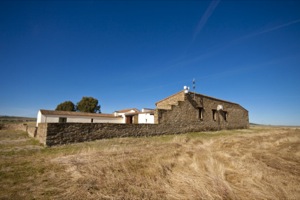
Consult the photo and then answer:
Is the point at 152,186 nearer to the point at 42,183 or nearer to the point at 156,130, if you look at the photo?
the point at 42,183

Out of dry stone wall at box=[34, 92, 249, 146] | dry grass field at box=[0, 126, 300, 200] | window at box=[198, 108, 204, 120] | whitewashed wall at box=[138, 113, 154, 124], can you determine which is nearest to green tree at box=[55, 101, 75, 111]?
whitewashed wall at box=[138, 113, 154, 124]

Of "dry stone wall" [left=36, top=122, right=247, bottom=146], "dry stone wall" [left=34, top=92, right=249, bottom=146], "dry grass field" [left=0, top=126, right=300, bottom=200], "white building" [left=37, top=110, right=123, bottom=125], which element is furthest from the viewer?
"white building" [left=37, top=110, right=123, bottom=125]

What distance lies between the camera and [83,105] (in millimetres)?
38062

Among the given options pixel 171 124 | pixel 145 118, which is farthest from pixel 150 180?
pixel 145 118

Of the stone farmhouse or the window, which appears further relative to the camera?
the window

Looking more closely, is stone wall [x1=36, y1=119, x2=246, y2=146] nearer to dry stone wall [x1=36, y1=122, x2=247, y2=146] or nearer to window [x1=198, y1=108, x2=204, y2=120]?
dry stone wall [x1=36, y1=122, x2=247, y2=146]

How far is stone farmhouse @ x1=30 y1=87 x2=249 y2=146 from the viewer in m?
7.42

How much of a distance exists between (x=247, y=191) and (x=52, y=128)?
25.3 ft

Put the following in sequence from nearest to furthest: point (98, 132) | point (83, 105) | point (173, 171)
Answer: point (173, 171) < point (98, 132) < point (83, 105)

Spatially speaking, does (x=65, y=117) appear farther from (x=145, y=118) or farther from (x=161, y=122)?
(x=161, y=122)

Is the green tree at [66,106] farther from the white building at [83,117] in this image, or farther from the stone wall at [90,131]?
the stone wall at [90,131]

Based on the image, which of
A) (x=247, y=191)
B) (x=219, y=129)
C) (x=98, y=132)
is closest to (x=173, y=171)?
(x=247, y=191)

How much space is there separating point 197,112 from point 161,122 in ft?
16.5

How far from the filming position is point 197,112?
14.7 metres
